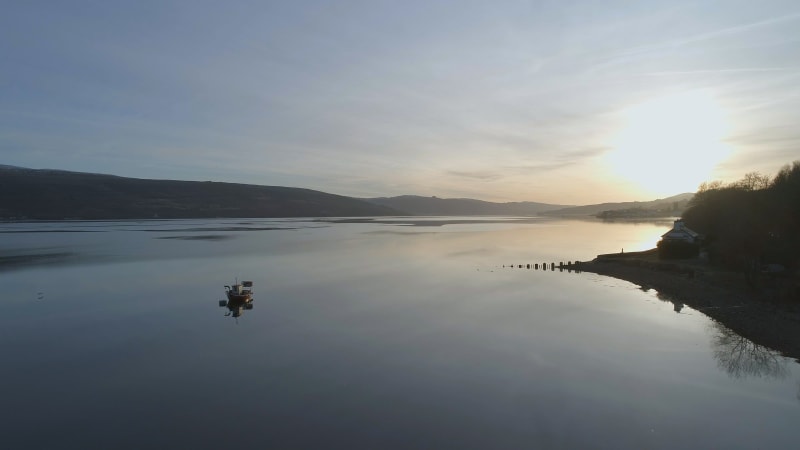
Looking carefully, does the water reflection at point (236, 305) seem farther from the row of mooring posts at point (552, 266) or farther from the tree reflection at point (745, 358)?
the row of mooring posts at point (552, 266)

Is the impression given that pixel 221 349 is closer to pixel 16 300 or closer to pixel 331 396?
pixel 331 396

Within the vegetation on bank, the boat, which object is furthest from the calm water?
the vegetation on bank

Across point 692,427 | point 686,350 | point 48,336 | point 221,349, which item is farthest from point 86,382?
point 686,350

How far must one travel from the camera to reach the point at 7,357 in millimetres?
14359

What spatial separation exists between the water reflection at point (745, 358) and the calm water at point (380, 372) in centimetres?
9

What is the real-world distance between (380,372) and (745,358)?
11.6 meters

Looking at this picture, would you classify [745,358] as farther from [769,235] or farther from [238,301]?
[238,301]

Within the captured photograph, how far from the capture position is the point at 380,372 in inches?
516

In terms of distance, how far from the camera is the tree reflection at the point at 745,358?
532 inches

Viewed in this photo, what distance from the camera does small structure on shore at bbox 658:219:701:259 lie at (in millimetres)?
36438

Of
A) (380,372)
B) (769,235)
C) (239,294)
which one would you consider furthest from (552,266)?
(380,372)

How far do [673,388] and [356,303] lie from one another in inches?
556

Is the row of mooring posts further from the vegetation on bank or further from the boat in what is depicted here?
the boat

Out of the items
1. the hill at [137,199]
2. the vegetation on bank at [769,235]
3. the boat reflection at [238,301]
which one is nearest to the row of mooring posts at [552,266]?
the vegetation on bank at [769,235]
